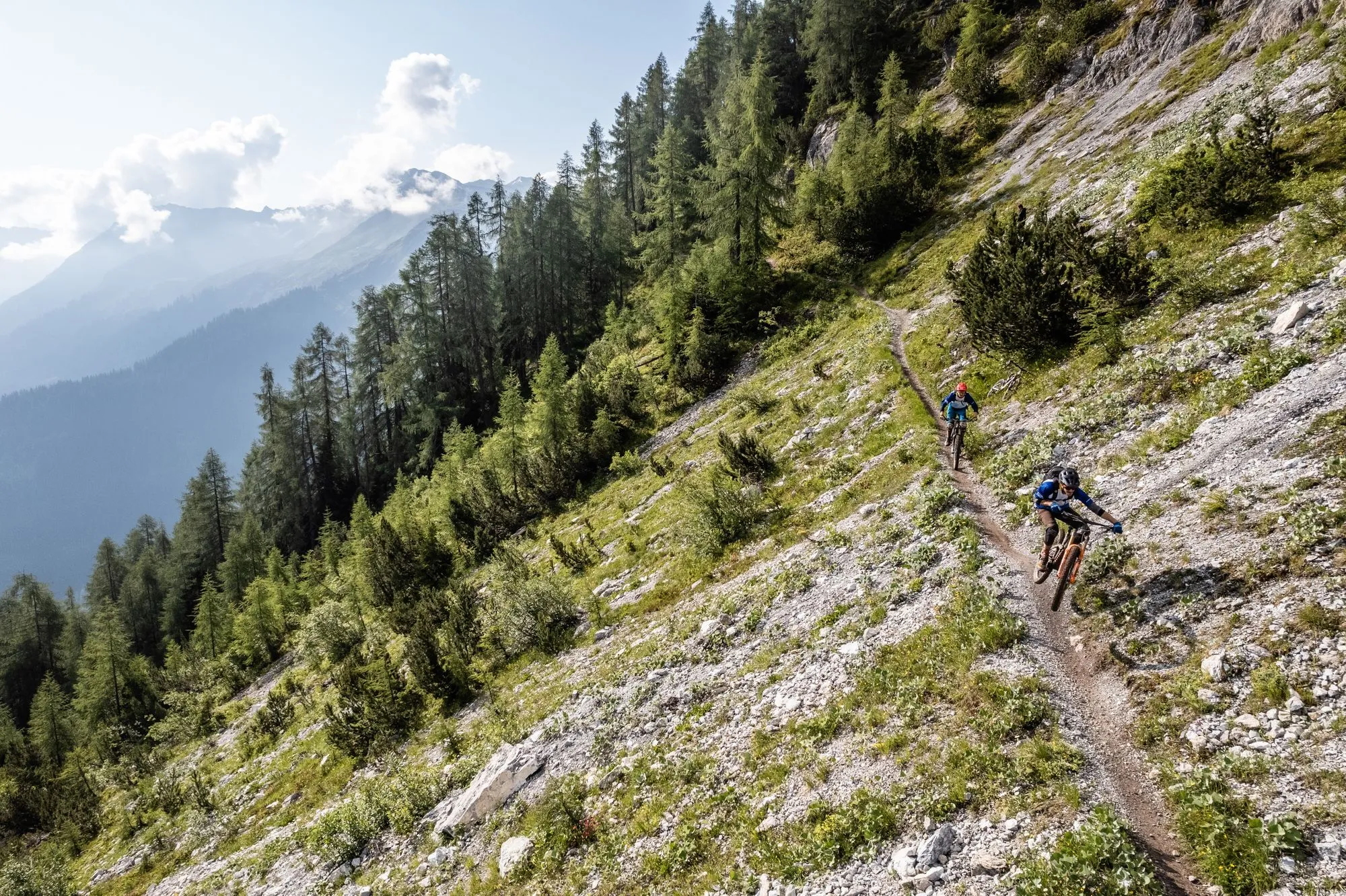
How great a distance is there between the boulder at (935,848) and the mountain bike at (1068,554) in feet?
14.6

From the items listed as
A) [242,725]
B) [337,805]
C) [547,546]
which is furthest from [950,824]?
[242,725]

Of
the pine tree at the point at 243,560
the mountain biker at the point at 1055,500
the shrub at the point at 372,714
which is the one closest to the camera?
the mountain biker at the point at 1055,500

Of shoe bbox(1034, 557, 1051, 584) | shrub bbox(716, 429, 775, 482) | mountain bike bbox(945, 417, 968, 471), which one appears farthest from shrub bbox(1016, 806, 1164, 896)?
shrub bbox(716, 429, 775, 482)

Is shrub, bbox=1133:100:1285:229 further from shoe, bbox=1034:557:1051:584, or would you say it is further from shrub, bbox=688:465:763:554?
shrub, bbox=688:465:763:554

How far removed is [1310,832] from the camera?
5125 mm

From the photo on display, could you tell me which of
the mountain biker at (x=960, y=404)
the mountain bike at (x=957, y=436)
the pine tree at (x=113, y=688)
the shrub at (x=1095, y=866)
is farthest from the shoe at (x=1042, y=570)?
the pine tree at (x=113, y=688)

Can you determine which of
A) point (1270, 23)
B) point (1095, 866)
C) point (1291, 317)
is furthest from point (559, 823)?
point (1270, 23)

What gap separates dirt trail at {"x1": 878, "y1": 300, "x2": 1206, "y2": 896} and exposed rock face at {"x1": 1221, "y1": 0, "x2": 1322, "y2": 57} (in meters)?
30.8

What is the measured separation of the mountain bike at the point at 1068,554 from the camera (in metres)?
9.25

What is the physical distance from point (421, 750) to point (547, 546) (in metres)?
12.3

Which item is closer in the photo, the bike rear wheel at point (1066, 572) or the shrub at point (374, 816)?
the bike rear wheel at point (1066, 572)

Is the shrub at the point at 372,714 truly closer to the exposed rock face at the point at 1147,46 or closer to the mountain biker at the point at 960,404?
the mountain biker at the point at 960,404

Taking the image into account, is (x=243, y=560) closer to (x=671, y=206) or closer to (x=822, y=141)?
(x=671, y=206)

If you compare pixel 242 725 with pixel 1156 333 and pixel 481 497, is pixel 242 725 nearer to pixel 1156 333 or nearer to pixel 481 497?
pixel 481 497
